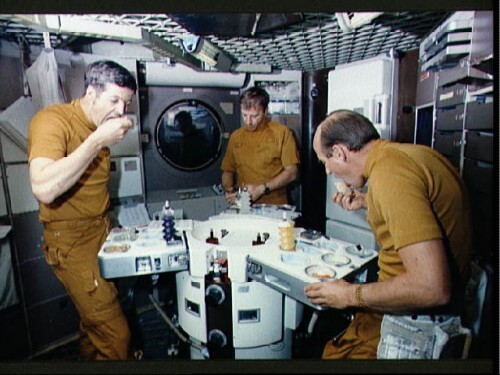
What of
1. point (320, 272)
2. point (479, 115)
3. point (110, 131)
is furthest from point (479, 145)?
point (110, 131)

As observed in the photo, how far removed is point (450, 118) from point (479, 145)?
1.03 feet

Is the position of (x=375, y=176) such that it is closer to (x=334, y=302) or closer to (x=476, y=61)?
(x=334, y=302)

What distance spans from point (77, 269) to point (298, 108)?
7.60 feet

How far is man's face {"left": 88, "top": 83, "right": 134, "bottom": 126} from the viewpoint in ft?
6.14

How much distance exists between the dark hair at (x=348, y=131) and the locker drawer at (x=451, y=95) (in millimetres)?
713

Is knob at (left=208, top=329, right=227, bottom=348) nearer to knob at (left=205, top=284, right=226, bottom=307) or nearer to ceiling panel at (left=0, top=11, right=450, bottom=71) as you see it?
knob at (left=205, top=284, right=226, bottom=307)

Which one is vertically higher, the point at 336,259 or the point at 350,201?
the point at 350,201

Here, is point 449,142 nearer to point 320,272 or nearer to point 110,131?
point 320,272

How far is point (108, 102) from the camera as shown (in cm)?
188

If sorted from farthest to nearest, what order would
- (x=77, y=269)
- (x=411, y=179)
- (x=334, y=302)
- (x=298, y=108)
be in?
(x=298, y=108) → (x=77, y=269) → (x=334, y=302) → (x=411, y=179)

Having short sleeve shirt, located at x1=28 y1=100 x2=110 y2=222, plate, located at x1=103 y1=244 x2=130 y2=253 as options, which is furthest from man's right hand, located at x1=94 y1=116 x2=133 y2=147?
plate, located at x1=103 y1=244 x2=130 y2=253

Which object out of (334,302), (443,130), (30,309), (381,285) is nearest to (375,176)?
(381,285)

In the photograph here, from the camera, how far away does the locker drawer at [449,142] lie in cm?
181

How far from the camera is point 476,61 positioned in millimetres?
1548
